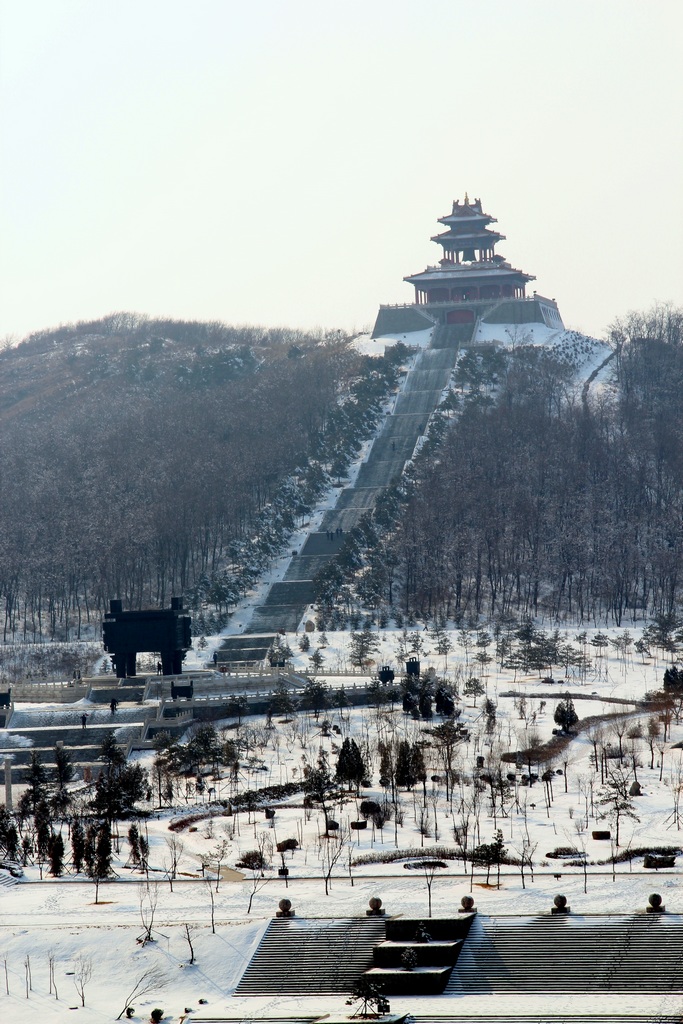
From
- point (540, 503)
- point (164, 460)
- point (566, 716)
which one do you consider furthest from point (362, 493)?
point (566, 716)

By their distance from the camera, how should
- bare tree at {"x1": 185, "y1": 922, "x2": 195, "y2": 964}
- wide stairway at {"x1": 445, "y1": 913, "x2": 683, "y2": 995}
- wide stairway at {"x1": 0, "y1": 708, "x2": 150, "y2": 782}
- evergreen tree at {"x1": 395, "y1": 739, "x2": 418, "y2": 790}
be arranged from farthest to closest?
1. wide stairway at {"x1": 0, "y1": 708, "x2": 150, "y2": 782}
2. evergreen tree at {"x1": 395, "y1": 739, "x2": 418, "y2": 790}
3. bare tree at {"x1": 185, "y1": 922, "x2": 195, "y2": 964}
4. wide stairway at {"x1": 445, "y1": 913, "x2": 683, "y2": 995}

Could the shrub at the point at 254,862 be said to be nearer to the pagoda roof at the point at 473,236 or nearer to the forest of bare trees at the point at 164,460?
the forest of bare trees at the point at 164,460

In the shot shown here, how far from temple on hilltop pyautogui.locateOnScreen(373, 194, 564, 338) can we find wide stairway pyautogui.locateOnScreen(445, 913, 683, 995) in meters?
101

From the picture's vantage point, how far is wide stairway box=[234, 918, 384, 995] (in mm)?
42719

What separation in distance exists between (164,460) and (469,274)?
3402 centimetres

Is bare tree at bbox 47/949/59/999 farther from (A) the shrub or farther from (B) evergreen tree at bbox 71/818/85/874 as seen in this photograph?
(A) the shrub

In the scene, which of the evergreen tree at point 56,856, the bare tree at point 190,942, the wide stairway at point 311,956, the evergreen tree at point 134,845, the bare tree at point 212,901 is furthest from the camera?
the evergreen tree at point 134,845

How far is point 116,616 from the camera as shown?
81.4 m

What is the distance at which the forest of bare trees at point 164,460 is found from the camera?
107m

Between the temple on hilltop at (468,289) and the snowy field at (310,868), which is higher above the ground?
the temple on hilltop at (468,289)

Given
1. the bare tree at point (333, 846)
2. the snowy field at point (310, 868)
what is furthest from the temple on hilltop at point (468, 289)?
the bare tree at point (333, 846)

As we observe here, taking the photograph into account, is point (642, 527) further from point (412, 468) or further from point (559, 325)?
point (559, 325)

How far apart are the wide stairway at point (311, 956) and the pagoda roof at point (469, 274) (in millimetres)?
102951

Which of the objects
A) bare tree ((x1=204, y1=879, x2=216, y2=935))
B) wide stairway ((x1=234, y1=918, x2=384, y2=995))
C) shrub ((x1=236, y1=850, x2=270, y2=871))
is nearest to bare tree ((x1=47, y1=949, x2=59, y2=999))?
bare tree ((x1=204, y1=879, x2=216, y2=935))
